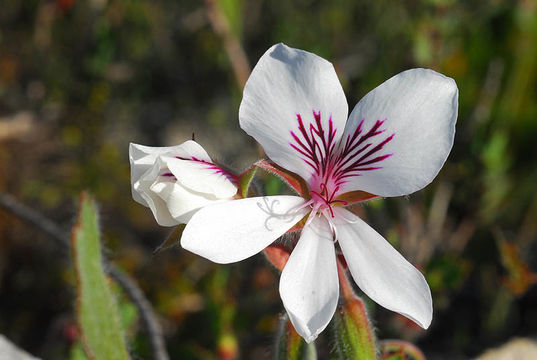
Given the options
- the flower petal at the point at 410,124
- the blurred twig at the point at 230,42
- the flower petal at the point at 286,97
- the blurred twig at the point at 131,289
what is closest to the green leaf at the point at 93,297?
the blurred twig at the point at 131,289

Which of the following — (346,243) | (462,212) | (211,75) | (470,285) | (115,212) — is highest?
(346,243)

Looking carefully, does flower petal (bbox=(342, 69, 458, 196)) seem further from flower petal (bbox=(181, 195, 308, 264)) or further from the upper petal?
the upper petal

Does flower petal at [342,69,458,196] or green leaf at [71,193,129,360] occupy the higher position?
flower petal at [342,69,458,196]

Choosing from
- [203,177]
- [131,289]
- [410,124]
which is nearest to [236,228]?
[203,177]

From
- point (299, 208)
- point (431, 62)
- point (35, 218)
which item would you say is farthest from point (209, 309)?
point (431, 62)

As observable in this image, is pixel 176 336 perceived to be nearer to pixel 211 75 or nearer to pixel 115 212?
pixel 115 212

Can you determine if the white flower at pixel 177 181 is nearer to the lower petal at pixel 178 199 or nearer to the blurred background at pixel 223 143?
the lower petal at pixel 178 199

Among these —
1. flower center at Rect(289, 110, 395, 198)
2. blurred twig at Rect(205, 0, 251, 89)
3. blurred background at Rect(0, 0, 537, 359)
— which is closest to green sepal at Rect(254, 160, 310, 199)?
flower center at Rect(289, 110, 395, 198)
